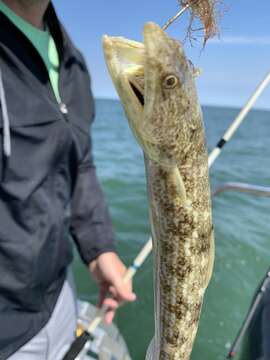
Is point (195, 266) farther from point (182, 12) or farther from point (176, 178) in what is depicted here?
point (182, 12)

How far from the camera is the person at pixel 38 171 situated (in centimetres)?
192

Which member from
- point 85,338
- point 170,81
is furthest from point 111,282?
point 170,81

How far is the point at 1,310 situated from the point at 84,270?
3.67 meters

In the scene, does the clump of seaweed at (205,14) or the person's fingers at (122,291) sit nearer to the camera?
the clump of seaweed at (205,14)

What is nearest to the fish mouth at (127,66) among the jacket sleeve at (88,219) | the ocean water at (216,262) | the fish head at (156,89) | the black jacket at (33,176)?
the fish head at (156,89)

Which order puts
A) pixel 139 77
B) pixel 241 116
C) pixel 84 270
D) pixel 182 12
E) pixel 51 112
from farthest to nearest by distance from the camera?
1. pixel 84 270
2. pixel 241 116
3. pixel 51 112
4. pixel 139 77
5. pixel 182 12

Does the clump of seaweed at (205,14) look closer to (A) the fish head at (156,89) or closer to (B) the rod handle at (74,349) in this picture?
(A) the fish head at (156,89)

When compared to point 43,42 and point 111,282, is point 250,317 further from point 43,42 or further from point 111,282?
point 43,42

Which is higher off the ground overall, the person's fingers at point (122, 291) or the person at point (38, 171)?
the person at point (38, 171)

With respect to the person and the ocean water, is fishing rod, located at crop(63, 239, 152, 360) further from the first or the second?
the ocean water

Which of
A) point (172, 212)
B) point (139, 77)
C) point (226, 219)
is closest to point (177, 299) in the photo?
point (172, 212)

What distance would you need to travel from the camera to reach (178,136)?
40.0 inches

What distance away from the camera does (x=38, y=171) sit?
2027 millimetres

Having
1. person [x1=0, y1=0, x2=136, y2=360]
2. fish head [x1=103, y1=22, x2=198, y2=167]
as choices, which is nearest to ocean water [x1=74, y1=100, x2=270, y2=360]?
person [x1=0, y1=0, x2=136, y2=360]
